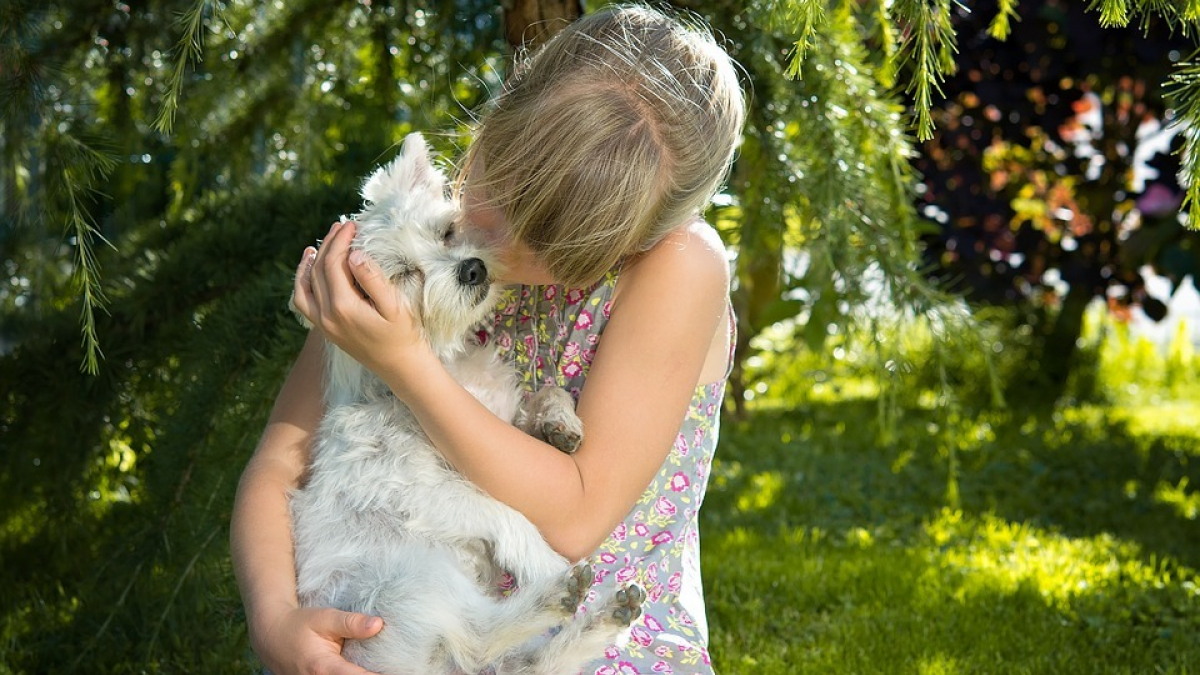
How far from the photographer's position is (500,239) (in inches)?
90.2

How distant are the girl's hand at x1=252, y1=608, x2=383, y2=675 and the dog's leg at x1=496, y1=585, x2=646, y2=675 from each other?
0.28 m

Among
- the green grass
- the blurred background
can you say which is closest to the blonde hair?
the blurred background

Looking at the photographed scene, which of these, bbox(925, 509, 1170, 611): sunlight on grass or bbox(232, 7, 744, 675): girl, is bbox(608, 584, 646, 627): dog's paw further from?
bbox(925, 509, 1170, 611): sunlight on grass

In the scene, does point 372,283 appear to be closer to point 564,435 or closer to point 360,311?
point 360,311

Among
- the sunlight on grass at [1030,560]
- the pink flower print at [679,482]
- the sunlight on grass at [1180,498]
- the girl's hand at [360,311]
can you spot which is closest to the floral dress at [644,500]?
the pink flower print at [679,482]

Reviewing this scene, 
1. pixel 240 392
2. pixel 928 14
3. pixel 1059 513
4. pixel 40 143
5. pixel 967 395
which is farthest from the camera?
pixel 967 395

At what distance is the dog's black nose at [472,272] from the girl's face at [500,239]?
4cm

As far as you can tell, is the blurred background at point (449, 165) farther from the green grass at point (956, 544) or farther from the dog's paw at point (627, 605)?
the dog's paw at point (627, 605)

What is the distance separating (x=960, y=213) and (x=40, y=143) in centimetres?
436

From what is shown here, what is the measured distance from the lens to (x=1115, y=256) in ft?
19.9

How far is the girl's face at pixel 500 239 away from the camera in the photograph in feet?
7.34

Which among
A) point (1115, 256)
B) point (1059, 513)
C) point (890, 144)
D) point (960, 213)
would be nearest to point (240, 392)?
point (890, 144)

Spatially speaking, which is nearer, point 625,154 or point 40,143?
point 625,154

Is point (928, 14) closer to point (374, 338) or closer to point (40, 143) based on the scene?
point (374, 338)
